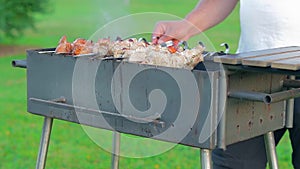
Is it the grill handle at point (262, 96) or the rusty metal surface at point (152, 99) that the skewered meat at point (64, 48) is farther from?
the grill handle at point (262, 96)

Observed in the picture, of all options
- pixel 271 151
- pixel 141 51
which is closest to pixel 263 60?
pixel 141 51

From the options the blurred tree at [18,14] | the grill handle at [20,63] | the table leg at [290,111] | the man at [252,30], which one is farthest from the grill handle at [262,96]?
the blurred tree at [18,14]

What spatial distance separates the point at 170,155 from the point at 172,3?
1363 cm

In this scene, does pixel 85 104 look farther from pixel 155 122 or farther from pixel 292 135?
pixel 292 135

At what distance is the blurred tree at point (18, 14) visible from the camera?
1093cm

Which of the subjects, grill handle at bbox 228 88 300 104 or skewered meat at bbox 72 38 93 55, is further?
skewered meat at bbox 72 38 93 55

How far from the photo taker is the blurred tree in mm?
10930

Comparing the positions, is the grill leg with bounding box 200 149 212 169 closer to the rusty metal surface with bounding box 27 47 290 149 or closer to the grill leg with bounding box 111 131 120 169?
the rusty metal surface with bounding box 27 47 290 149

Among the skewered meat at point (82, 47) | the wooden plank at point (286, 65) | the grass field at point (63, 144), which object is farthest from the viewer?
the grass field at point (63, 144)

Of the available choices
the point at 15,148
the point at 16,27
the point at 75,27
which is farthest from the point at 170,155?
the point at 75,27

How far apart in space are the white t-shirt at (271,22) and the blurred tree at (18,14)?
8.40 metres

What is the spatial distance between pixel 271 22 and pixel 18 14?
28.8 feet

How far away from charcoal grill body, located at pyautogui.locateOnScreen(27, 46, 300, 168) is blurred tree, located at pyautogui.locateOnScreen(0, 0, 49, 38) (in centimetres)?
847

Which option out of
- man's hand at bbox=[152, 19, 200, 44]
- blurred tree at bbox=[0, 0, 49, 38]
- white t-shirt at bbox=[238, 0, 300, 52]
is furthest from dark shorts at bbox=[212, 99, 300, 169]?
blurred tree at bbox=[0, 0, 49, 38]
